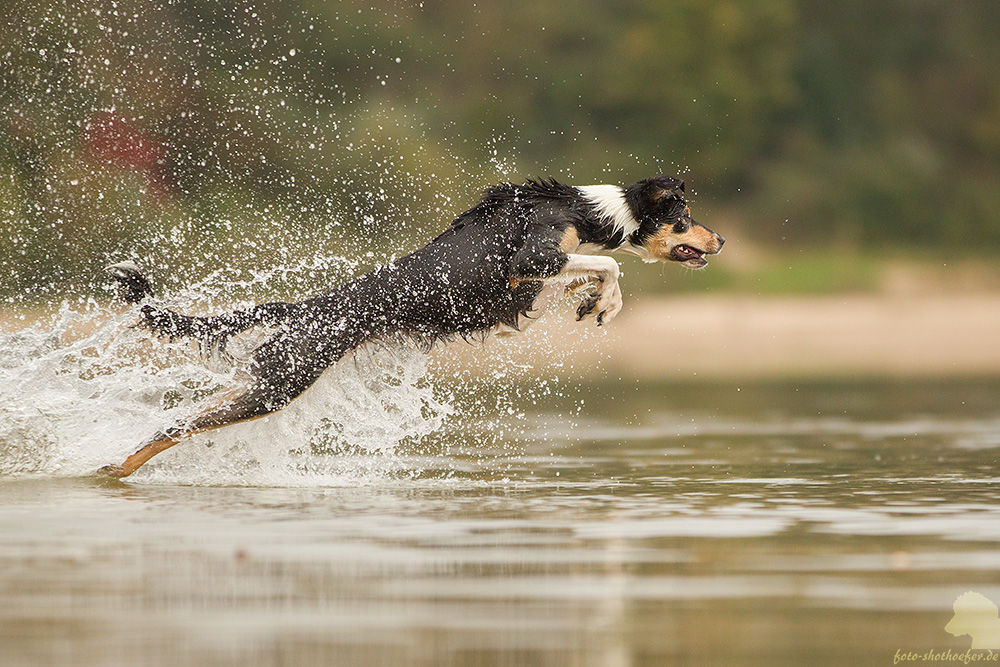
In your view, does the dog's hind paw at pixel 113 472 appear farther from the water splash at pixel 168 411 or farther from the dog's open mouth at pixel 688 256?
the dog's open mouth at pixel 688 256

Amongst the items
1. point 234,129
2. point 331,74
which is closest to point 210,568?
point 234,129

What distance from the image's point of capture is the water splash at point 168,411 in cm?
802

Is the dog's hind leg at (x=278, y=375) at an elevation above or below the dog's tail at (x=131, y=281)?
below

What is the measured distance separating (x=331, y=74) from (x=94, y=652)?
29745 mm

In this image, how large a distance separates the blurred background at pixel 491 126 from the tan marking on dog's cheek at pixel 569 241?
11206mm

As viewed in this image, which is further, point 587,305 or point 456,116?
point 456,116

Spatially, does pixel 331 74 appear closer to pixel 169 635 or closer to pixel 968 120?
pixel 968 120

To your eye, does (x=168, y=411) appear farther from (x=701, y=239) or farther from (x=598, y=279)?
(x=701, y=239)

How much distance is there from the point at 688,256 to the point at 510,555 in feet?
11.9

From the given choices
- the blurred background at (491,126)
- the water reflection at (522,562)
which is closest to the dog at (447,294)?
the water reflection at (522,562)

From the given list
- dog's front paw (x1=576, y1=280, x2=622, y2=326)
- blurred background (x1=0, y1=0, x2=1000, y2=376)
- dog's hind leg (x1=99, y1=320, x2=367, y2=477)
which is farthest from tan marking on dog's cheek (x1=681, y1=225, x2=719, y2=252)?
blurred background (x1=0, y1=0, x2=1000, y2=376)

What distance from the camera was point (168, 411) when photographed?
26.4 ft

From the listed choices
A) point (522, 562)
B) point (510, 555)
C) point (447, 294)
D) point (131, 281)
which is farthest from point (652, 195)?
point (522, 562)

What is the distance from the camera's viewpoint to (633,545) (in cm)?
554
